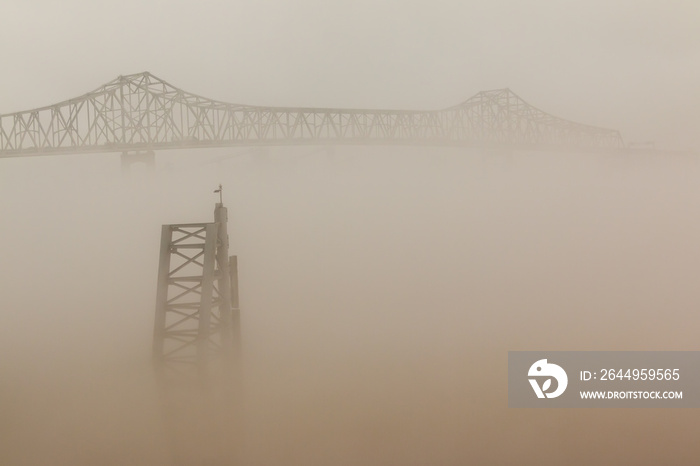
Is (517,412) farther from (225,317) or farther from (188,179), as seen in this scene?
(188,179)

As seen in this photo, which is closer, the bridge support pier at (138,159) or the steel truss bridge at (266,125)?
the steel truss bridge at (266,125)

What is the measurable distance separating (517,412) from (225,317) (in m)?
2.78

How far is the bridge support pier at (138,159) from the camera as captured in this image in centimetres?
762

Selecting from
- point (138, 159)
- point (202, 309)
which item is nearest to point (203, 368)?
point (202, 309)

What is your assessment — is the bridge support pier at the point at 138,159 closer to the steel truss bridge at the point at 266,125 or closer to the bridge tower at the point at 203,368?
the steel truss bridge at the point at 266,125

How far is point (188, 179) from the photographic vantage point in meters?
7.41

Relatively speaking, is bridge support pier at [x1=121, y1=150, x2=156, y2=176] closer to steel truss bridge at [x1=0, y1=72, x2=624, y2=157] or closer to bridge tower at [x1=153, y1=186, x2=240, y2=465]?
steel truss bridge at [x1=0, y1=72, x2=624, y2=157]

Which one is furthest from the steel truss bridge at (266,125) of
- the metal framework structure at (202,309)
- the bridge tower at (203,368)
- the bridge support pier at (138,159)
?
the bridge tower at (203,368)

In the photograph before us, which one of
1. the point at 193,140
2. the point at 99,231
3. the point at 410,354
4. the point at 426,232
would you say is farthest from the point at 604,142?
the point at 99,231

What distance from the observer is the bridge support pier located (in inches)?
300

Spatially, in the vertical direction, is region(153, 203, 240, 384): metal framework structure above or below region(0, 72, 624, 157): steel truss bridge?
below
